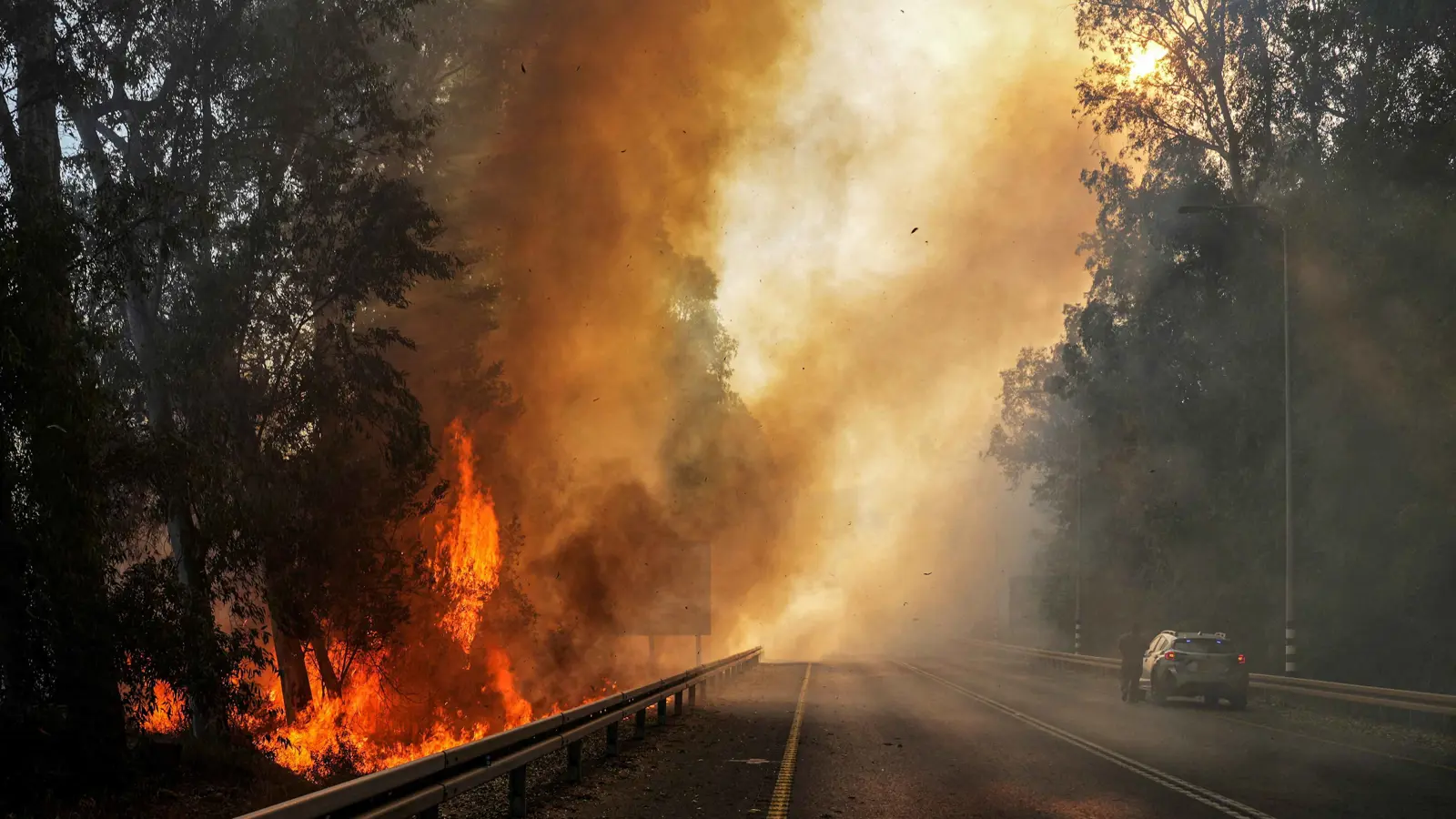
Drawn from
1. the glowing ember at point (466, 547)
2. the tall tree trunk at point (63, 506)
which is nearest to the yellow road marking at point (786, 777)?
the tall tree trunk at point (63, 506)

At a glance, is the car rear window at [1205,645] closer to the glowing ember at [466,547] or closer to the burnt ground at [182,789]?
the glowing ember at [466,547]

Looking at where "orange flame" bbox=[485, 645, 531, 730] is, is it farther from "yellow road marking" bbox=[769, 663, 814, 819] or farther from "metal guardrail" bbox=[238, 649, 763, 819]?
"metal guardrail" bbox=[238, 649, 763, 819]

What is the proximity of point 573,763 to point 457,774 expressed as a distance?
4.13 meters

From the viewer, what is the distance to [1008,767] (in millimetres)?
16047

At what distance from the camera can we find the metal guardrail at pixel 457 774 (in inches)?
312

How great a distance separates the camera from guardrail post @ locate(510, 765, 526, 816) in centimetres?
1183

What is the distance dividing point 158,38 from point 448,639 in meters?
13.7

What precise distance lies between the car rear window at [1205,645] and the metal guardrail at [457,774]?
15272mm

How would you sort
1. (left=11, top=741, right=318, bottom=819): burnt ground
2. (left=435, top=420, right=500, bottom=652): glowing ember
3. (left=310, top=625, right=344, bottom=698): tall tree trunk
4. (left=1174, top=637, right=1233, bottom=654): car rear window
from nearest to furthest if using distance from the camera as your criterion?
(left=11, top=741, right=318, bottom=819): burnt ground < (left=310, top=625, right=344, bottom=698): tall tree trunk < (left=435, top=420, right=500, bottom=652): glowing ember < (left=1174, top=637, right=1233, bottom=654): car rear window

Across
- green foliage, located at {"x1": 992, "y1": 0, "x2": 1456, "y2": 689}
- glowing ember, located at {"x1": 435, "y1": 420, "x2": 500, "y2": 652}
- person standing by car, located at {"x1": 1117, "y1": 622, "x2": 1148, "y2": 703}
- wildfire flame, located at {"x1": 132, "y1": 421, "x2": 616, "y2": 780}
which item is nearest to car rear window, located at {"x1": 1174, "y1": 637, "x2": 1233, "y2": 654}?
person standing by car, located at {"x1": 1117, "y1": 622, "x2": 1148, "y2": 703}

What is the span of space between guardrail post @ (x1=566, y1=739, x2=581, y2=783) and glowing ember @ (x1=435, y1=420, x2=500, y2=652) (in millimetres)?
14745

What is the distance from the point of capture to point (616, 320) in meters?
36.4

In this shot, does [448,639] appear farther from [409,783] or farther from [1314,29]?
[1314,29]

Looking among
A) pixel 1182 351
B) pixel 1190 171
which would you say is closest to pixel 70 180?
pixel 1190 171
